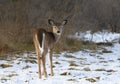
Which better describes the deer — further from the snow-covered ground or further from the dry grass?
the dry grass

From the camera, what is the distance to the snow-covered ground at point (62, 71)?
1003 cm

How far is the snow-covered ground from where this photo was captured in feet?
32.9

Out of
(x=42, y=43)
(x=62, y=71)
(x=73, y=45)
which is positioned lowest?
(x=62, y=71)

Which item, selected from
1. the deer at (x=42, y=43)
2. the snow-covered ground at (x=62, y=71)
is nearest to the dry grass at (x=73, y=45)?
the snow-covered ground at (x=62, y=71)

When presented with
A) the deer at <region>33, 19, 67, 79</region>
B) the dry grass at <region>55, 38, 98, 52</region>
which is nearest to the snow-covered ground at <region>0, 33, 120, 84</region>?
the deer at <region>33, 19, 67, 79</region>

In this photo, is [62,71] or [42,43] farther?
[62,71]

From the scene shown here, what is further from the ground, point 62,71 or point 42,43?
point 42,43

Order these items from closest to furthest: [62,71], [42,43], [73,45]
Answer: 1. [42,43]
2. [62,71]
3. [73,45]

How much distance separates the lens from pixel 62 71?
1157 cm

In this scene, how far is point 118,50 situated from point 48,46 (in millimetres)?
9347

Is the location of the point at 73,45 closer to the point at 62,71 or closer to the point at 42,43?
the point at 62,71

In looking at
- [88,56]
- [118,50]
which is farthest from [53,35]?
[118,50]

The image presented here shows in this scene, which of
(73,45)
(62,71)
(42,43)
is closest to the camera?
(42,43)

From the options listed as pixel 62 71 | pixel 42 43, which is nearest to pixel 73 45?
pixel 62 71
